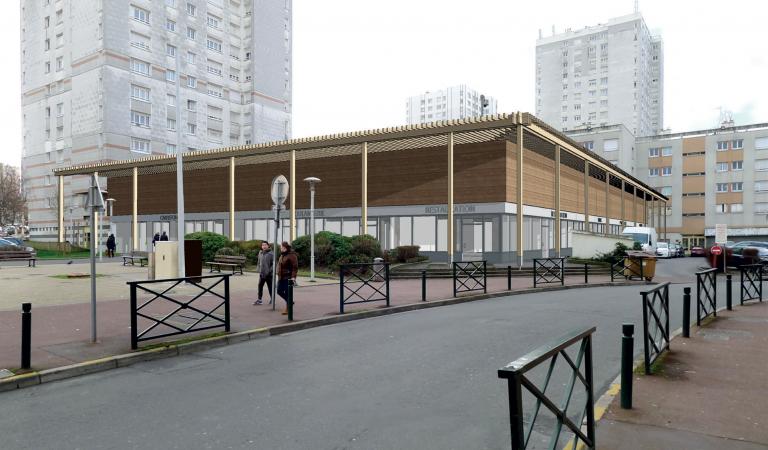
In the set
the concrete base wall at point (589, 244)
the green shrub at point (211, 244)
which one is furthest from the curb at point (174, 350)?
the concrete base wall at point (589, 244)

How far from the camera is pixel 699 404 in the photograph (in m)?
5.09

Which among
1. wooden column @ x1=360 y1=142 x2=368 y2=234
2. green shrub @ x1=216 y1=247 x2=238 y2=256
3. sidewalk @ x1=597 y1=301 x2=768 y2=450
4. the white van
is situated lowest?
sidewalk @ x1=597 y1=301 x2=768 y2=450

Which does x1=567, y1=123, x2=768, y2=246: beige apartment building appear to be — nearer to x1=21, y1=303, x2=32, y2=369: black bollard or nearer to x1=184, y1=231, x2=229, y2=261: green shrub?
x1=184, y1=231, x2=229, y2=261: green shrub

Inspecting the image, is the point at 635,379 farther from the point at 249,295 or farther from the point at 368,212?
the point at 368,212

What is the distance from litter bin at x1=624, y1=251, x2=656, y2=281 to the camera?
2095 cm

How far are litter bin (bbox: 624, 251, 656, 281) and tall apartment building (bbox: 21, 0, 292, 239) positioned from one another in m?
50.4

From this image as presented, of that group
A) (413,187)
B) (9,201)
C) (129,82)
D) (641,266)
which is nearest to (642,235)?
(413,187)

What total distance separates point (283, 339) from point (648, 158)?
255ft

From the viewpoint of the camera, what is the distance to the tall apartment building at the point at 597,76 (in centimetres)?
10025

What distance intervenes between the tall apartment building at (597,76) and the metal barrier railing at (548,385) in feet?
345

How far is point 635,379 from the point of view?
5.95 meters

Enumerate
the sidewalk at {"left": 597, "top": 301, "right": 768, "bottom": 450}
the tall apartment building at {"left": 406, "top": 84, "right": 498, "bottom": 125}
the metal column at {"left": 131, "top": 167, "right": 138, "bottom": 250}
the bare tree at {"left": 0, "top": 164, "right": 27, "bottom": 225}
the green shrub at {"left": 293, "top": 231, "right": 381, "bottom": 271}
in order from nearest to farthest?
the sidewalk at {"left": 597, "top": 301, "right": 768, "bottom": 450}, the green shrub at {"left": 293, "top": 231, "right": 381, "bottom": 271}, the metal column at {"left": 131, "top": 167, "right": 138, "bottom": 250}, the bare tree at {"left": 0, "top": 164, "right": 27, "bottom": 225}, the tall apartment building at {"left": 406, "top": 84, "right": 498, "bottom": 125}

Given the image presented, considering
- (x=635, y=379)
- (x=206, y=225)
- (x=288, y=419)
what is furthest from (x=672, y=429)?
(x=206, y=225)

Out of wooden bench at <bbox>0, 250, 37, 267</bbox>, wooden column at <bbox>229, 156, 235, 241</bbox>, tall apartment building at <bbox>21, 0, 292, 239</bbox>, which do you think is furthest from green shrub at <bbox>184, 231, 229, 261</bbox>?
tall apartment building at <bbox>21, 0, 292, 239</bbox>
